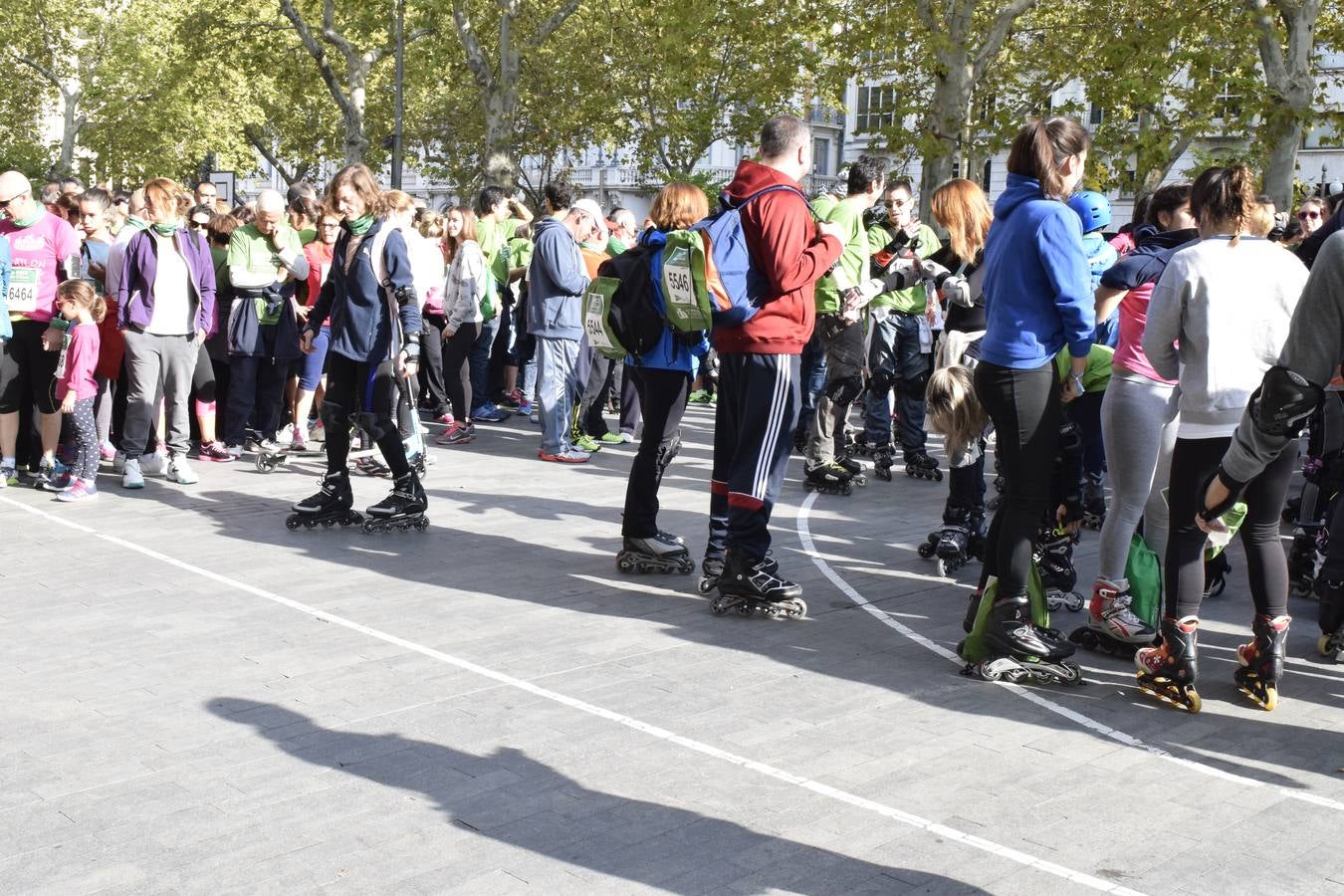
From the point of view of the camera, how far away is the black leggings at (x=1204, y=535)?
569 cm

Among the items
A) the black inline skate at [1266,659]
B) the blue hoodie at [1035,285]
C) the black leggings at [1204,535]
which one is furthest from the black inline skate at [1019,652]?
the blue hoodie at [1035,285]

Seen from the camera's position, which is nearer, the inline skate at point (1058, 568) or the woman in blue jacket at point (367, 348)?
the inline skate at point (1058, 568)

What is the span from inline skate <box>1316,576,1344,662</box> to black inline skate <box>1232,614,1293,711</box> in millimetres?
898

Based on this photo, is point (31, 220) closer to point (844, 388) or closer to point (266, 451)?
point (266, 451)

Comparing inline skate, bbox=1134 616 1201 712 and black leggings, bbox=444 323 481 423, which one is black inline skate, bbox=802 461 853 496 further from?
inline skate, bbox=1134 616 1201 712

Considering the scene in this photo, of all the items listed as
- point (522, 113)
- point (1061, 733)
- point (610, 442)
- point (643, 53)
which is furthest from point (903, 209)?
point (522, 113)

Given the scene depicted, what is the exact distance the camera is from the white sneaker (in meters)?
10.9

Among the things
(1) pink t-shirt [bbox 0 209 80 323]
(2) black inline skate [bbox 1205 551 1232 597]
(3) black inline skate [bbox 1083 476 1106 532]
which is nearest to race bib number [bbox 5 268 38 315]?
(1) pink t-shirt [bbox 0 209 80 323]

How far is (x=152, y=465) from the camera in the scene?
35.9 ft

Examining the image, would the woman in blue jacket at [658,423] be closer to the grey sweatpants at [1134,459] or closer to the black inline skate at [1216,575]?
the grey sweatpants at [1134,459]

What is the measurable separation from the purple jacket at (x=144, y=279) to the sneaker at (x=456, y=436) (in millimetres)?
2939

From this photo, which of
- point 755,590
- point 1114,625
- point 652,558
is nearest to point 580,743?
point 755,590

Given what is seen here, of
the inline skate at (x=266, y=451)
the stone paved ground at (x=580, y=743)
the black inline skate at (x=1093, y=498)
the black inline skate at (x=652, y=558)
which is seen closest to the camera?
the stone paved ground at (x=580, y=743)

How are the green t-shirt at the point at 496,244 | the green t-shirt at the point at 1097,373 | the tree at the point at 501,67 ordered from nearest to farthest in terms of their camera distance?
1. the green t-shirt at the point at 1097,373
2. the green t-shirt at the point at 496,244
3. the tree at the point at 501,67
